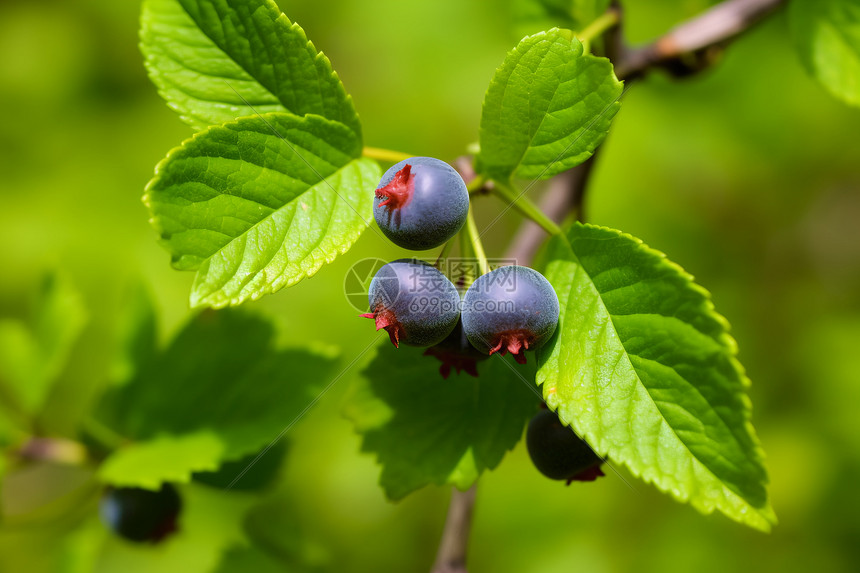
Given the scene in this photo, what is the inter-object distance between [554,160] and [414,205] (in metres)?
0.29

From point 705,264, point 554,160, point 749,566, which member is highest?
point 554,160

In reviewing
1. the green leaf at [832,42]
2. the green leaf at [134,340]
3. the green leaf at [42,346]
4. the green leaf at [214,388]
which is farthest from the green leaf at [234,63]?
the green leaf at [832,42]

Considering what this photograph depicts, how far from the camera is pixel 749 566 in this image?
2846 mm

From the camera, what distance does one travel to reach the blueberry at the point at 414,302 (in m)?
1.02

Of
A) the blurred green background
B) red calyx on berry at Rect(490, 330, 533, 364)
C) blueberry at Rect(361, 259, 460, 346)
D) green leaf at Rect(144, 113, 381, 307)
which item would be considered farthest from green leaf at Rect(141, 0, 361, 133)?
the blurred green background

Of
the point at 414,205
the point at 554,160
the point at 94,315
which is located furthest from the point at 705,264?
the point at 94,315

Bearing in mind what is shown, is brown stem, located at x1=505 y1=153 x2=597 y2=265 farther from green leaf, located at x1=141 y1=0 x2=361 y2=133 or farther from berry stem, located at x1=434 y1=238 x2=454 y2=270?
A: green leaf, located at x1=141 y1=0 x2=361 y2=133

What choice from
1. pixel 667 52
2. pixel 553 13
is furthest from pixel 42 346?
pixel 667 52

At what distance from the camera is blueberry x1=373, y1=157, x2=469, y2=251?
1.03 metres

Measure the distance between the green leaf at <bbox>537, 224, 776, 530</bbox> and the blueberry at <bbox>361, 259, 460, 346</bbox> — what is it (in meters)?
0.19

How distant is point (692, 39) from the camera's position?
1767 mm

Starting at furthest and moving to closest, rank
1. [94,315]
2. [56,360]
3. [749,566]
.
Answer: [94,315] < [749,566] < [56,360]

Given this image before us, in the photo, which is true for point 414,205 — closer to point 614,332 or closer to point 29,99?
point 614,332

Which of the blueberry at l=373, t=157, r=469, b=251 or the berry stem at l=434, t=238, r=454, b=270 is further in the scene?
the berry stem at l=434, t=238, r=454, b=270
